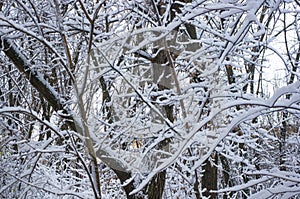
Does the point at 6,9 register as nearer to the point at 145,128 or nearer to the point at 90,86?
the point at 90,86

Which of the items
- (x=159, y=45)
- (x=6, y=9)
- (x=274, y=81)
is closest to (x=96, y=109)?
(x=159, y=45)

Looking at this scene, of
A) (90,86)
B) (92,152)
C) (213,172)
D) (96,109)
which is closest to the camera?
(92,152)

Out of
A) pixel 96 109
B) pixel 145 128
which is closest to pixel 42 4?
pixel 96 109

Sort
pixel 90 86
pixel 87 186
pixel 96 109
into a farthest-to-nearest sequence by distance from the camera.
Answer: pixel 87 186, pixel 96 109, pixel 90 86

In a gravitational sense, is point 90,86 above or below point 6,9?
below

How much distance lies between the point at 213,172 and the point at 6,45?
9.94 ft

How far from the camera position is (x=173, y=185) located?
513 centimetres

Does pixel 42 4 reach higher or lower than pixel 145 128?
higher

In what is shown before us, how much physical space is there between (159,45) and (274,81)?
6.28 ft

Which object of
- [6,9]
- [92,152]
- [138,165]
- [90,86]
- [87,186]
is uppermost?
[6,9]

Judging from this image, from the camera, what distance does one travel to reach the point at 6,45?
429cm

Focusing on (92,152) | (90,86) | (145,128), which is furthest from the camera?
(145,128)

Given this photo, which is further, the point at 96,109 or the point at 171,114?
the point at 96,109

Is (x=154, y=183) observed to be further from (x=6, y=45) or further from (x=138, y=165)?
(x=6, y=45)
